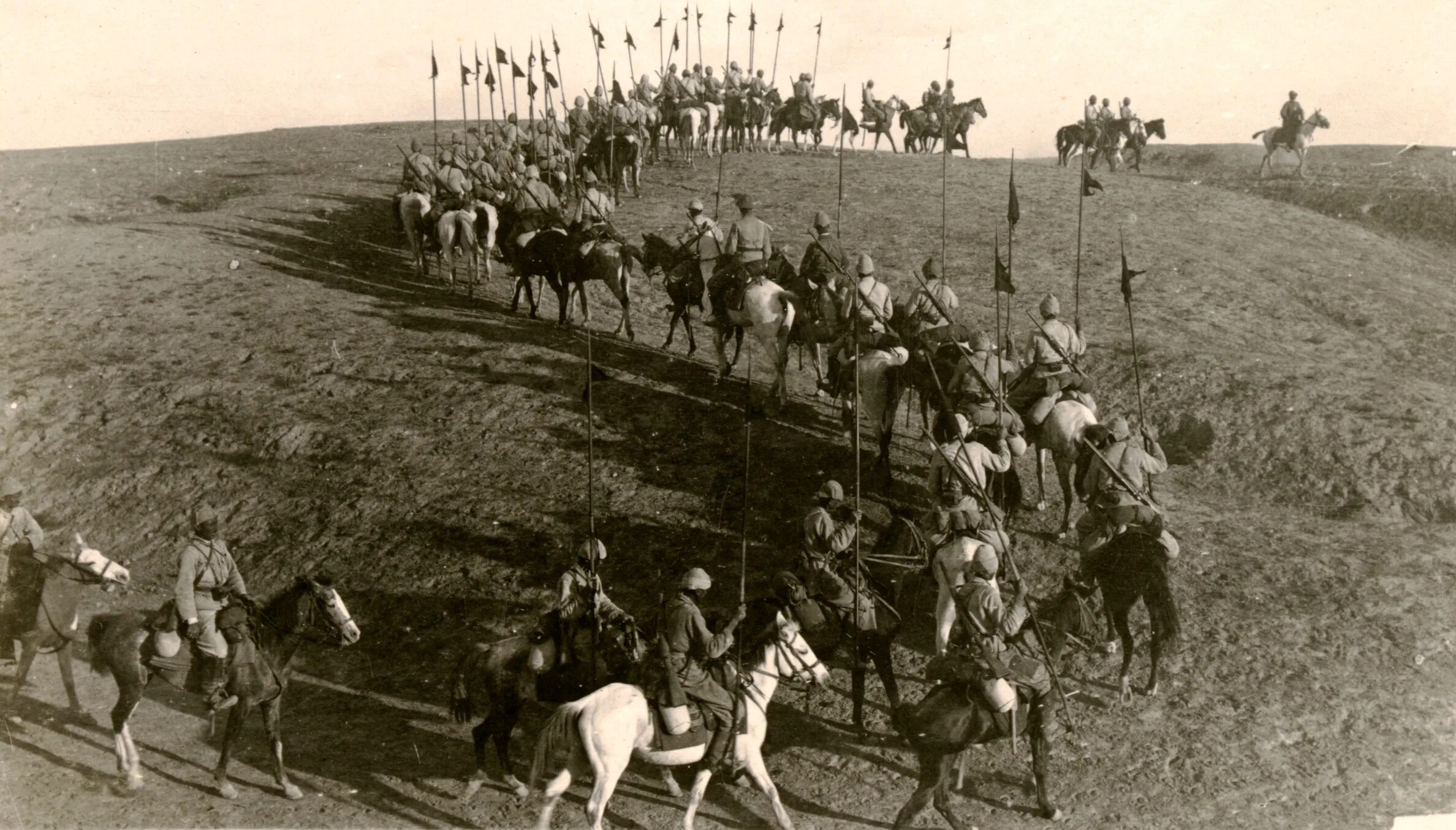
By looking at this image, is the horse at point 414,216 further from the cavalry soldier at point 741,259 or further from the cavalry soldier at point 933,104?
the cavalry soldier at point 933,104

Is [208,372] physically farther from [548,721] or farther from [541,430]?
[548,721]

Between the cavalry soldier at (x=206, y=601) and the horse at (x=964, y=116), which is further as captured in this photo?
the horse at (x=964, y=116)

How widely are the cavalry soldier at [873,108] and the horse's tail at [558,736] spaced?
25.8m

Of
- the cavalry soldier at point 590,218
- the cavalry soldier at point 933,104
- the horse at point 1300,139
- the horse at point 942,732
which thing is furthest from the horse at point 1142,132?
the horse at point 942,732

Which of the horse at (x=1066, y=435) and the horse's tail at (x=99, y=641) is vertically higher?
A: the horse at (x=1066, y=435)

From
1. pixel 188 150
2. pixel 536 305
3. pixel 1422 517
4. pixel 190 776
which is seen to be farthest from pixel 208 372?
pixel 188 150

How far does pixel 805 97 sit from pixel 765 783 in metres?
24.0

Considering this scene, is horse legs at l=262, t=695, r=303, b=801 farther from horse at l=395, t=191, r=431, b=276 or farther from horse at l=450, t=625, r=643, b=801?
horse at l=395, t=191, r=431, b=276

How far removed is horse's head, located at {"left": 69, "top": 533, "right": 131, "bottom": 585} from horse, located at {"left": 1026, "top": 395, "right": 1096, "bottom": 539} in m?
9.51

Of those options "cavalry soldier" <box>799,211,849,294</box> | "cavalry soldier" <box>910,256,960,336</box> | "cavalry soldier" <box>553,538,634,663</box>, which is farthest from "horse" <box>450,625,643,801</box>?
"cavalry soldier" <box>799,211,849,294</box>

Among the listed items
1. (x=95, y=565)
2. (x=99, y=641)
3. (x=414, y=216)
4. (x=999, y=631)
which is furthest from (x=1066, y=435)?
(x=414, y=216)

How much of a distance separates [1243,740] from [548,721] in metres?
5.86

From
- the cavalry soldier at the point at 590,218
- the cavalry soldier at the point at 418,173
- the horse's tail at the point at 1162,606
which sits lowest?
the horse's tail at the point at 1162,606

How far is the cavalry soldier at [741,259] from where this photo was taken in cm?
1512
